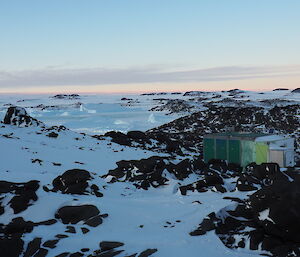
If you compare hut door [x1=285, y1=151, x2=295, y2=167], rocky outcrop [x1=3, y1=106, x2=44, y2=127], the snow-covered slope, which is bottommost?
hut door [x1=285, y1=151, x2=295, y2=167]

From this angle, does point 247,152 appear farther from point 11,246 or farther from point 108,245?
point 11,246

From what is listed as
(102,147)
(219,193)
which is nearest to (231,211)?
(219,193)

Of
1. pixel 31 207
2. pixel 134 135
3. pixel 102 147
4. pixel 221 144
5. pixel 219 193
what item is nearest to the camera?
pixel 31 207

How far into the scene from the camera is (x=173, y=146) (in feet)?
89.8

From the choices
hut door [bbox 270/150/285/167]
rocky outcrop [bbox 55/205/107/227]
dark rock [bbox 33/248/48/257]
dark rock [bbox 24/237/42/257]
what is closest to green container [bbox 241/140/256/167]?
hut door [bbox 270/150/285/167]

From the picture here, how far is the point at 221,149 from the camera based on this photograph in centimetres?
2133

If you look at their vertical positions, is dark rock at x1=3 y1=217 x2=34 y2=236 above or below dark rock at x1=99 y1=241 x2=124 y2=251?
above

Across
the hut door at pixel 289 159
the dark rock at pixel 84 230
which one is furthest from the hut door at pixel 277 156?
the dark rock at pixel 84 230

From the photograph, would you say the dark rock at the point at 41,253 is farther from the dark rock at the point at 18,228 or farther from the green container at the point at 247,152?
the green container at the point at 247,152

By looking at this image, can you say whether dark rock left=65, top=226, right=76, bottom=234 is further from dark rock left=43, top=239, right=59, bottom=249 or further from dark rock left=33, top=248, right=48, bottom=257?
A: dark rock left=33, top=248, right=48, bottom=257

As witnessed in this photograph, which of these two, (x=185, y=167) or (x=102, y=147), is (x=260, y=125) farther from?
(x=185, y=167)

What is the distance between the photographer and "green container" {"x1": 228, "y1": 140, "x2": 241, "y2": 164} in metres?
20.3

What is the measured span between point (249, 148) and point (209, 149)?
10.0ft

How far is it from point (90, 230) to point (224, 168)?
12.2m
